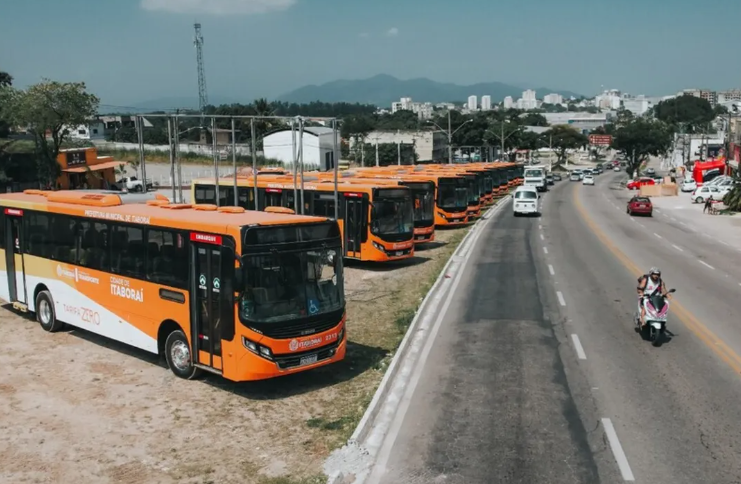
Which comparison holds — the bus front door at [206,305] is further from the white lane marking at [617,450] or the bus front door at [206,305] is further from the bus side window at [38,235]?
the white lane marking at [617,450]

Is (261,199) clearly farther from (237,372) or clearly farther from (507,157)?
(507,157)

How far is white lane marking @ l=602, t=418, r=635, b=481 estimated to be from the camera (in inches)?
363

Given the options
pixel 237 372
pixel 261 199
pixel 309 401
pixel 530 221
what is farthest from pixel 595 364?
pixel 530 221

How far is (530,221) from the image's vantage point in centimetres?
4484

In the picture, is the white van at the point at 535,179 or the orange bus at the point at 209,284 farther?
the white van at the point at 535,179

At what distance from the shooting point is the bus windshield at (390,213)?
2603cm

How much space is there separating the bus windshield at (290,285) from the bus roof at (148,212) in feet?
2.14

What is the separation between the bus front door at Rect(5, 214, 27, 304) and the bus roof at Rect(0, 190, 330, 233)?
1.45ft

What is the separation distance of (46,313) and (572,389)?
12.4 metres

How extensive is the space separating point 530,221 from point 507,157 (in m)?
105

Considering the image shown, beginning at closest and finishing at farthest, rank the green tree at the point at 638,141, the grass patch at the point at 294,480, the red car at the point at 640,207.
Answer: the grass patch at the point at 294,480 → the red car at the point at 640,207 → the green tree at the point at 638,141

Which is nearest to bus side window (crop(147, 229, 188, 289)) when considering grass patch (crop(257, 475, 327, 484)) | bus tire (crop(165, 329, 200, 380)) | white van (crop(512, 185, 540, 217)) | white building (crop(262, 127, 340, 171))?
bus tire (crop(165, 329, 200, 380))

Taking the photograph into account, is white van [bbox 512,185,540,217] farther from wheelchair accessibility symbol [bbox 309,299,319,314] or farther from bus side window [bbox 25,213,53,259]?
wheelchair accessibility symbol [bbox 309,299,319,314]

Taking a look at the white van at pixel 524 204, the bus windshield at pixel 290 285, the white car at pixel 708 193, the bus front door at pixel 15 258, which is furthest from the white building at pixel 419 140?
the bus windshield at pixel 290 285
